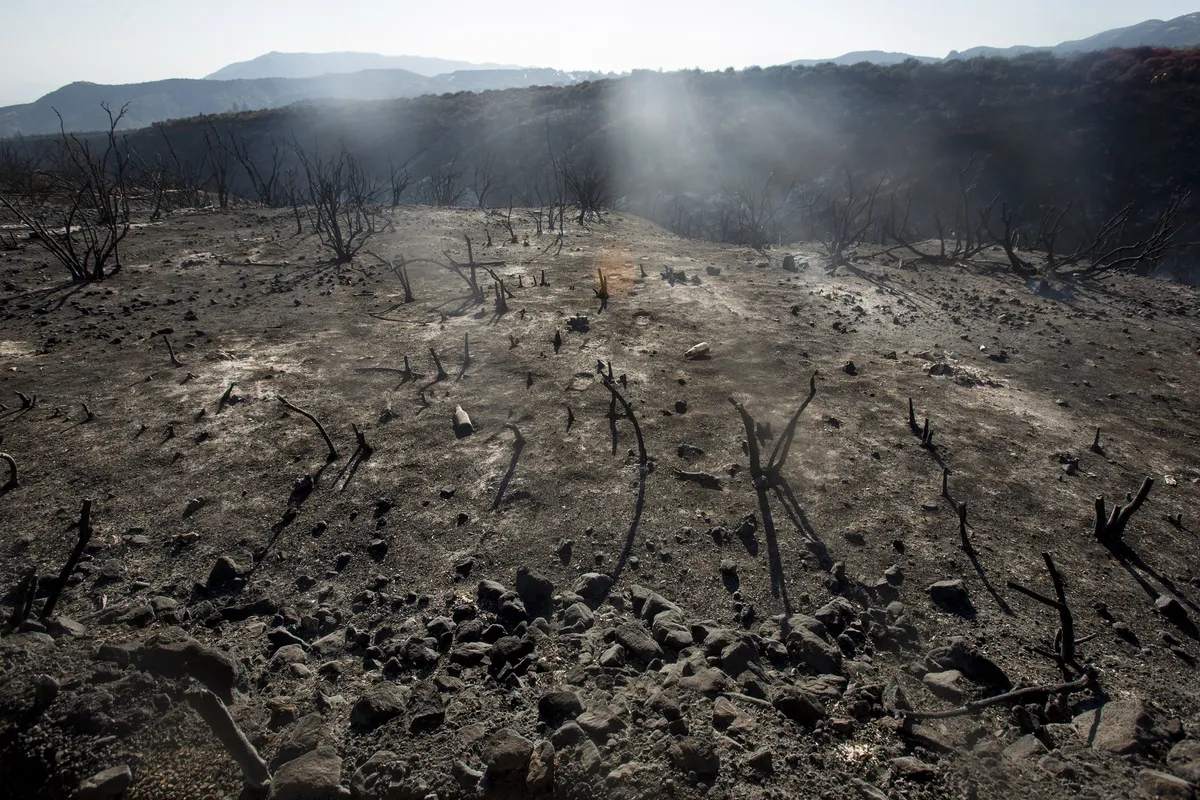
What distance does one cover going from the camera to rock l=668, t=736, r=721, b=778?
1.52m

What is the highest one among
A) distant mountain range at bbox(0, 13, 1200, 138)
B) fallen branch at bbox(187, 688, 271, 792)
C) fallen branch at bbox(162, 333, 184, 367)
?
distant mountain range at bbox(0, 13, 1200, 138)

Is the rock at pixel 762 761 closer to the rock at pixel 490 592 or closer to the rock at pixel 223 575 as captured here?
the rock at pixel 490 592

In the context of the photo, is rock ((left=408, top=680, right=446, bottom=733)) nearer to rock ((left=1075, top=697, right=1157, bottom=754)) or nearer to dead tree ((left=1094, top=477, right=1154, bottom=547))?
rock ((left=1075, top=697, right=1157, bottom=754))

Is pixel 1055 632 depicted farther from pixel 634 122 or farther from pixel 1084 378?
pixel 634 122

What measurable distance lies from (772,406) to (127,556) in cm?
334

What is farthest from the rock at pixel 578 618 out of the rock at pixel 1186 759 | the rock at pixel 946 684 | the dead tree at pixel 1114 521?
the dead tree at pixel 1114 521

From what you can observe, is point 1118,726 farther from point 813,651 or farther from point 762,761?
point 762,761

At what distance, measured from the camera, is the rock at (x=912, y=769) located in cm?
153

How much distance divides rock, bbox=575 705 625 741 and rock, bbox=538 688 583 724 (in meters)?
0.03

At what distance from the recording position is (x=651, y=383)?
13.5ft

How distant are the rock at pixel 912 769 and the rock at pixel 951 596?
0.76 m

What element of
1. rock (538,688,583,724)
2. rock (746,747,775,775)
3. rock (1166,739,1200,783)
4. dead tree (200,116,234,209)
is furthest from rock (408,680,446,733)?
dead tree (200,116,234,209)

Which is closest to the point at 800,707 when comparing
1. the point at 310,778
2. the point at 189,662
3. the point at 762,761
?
the point at 762,761

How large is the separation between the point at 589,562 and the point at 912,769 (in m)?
1.26
